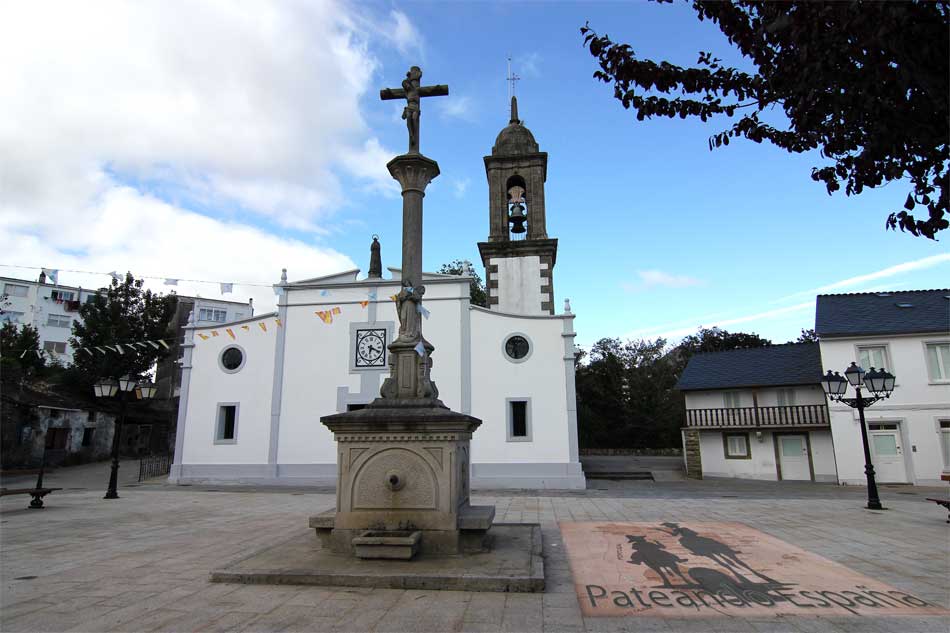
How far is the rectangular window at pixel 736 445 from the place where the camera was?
2284cm

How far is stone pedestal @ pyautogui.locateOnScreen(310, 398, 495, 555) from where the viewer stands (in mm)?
6008

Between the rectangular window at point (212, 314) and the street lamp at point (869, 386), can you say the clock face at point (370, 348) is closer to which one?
the street lamp at point (869, 386)

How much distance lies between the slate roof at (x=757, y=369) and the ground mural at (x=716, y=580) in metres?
17.3

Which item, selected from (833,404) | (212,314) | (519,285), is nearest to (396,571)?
(519,285)

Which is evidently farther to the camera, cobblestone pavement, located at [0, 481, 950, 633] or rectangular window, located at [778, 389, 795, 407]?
rectangular window, located at [778, 389, 795, 407]

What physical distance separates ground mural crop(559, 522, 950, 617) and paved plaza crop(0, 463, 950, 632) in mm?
205

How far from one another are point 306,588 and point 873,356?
74.4ft

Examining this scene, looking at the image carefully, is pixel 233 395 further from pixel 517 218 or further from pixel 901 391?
pixel 901 391

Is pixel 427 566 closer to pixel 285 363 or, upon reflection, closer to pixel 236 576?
pixel 236 576

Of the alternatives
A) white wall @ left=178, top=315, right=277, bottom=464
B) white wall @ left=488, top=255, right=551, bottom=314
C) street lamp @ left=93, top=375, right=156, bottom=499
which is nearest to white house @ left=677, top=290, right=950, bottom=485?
white wall @ left=488, top=255, right=551, bottom=314

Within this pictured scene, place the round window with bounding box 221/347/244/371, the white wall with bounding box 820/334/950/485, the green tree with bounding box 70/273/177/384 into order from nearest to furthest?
→ the white wall with bounding box 820/334/950/485 < the round window with bounding box 221/347/244/371 < the green tree with bounding box 70/273/177/384

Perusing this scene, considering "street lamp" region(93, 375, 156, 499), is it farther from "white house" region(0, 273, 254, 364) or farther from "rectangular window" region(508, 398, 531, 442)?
"white house" region(0, 273, 254, 364)

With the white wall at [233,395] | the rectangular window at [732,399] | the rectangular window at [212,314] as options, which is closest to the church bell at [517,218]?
the white wall at [233,395]

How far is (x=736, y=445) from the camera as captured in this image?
76.1 feet
